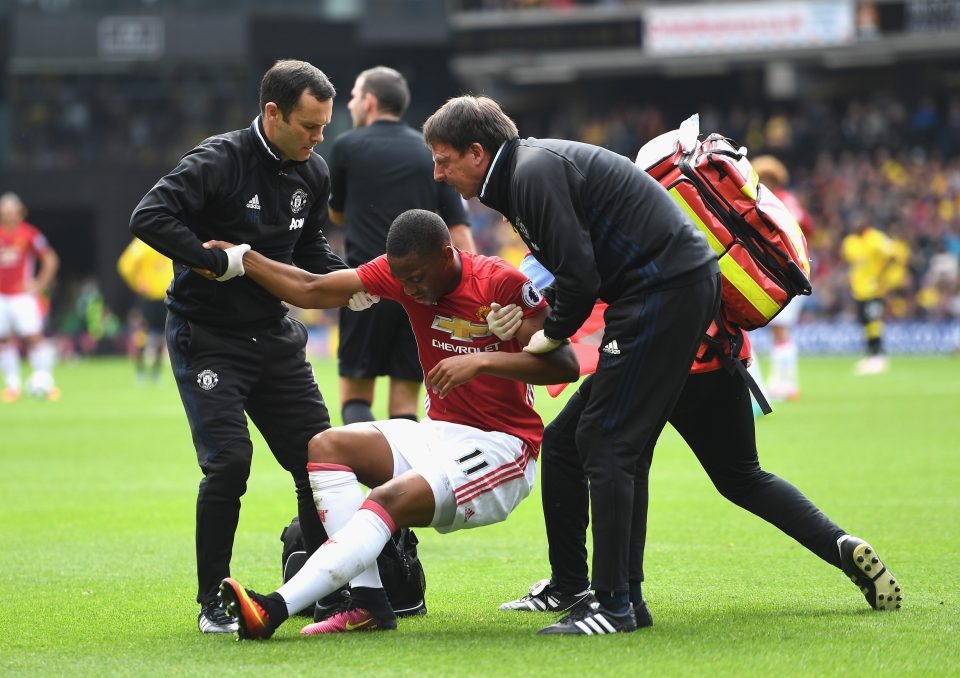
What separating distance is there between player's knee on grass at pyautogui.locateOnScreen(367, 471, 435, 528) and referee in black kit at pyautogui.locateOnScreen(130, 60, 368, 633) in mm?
767

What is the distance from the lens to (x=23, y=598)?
21.7ft

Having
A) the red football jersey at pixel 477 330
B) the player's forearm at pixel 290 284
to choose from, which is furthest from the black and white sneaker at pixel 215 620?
the player's forearm at pixel 290 284

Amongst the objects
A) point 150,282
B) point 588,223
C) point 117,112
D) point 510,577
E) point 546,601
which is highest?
point 588,223

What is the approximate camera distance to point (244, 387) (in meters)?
6.16

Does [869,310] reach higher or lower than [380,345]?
lower

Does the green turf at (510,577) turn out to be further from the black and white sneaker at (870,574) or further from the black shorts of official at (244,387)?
the black shorts of official at (244,387)

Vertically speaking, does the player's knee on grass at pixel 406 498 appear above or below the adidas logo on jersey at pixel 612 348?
below

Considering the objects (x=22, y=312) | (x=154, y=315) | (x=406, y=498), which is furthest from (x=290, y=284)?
(x=154, y=315)

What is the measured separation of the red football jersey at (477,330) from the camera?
5812mm

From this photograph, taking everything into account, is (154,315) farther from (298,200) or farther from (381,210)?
(298,200)

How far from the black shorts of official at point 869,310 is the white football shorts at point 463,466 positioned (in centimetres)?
1925

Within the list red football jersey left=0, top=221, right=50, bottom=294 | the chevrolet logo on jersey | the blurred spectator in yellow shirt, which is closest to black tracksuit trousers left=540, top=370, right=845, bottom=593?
the chevrolet logo on jersey

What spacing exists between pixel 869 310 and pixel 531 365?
64.4 ft

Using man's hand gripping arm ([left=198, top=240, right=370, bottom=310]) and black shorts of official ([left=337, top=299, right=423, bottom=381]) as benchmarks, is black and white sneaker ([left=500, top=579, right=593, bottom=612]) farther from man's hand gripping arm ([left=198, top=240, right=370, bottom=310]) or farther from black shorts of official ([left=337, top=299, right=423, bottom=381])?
black shorts of official ([left=337, top=299, right=423, bottom=381])
